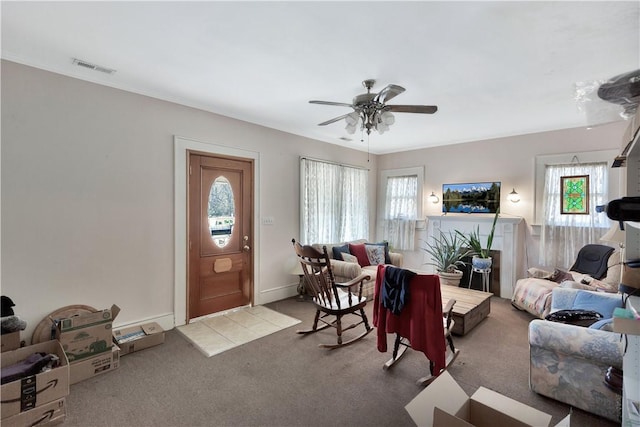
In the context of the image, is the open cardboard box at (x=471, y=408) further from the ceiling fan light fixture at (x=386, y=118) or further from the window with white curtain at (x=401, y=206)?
the window with white curtain at (x=401, y=206)

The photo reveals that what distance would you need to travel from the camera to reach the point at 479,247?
4633 millimetres

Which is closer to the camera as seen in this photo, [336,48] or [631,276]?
[631,276]

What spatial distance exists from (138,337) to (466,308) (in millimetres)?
3391

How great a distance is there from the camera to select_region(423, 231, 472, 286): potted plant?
4.70m

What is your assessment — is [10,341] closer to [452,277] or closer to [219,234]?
[219,234]

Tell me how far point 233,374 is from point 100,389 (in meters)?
0.98

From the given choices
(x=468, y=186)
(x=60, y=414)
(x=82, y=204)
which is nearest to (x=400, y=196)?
(x=468, y=186)

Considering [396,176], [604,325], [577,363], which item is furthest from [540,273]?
[396,176]

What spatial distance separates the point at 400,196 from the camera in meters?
5.99

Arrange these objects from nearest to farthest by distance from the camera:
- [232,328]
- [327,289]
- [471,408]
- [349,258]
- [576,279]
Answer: [471,408] < [327,289] < [232,328] < [576,279] < [349,258]

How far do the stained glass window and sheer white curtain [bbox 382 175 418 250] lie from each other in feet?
7.37

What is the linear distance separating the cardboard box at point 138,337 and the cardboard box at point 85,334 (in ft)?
0.78

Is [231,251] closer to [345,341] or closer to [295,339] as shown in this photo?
[295,339]

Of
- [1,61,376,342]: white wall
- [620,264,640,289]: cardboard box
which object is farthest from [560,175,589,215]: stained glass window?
[1,61,376,342]: white wall
